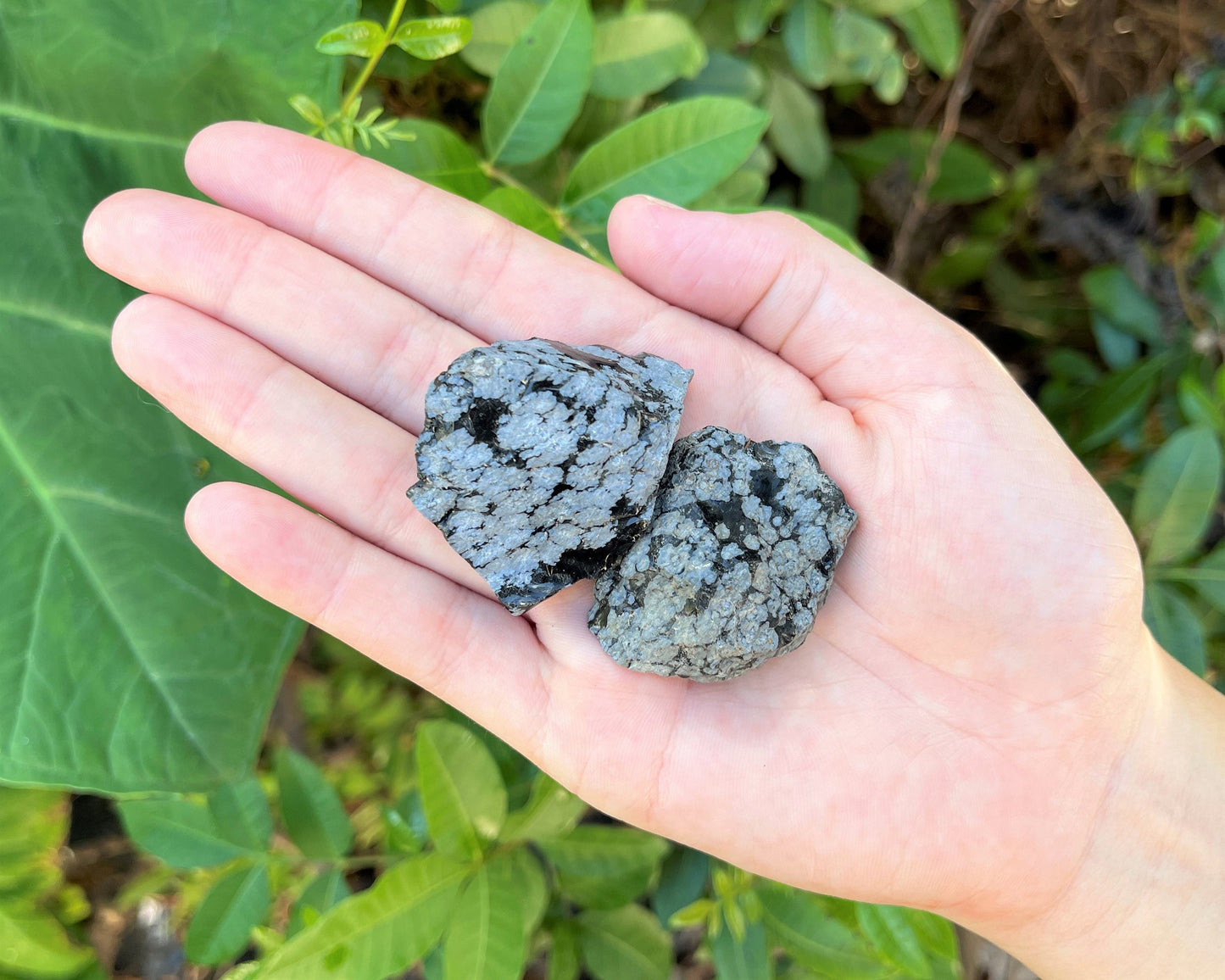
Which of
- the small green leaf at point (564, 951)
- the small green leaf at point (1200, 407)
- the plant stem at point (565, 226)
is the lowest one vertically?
the small green leaf at point (564, 951)

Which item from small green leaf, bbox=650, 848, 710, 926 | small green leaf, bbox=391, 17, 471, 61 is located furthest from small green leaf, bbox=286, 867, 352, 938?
small green leaf, bbox=391, 17, 471, 61

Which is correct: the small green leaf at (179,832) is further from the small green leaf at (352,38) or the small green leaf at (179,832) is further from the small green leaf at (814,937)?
the small green leaf at (352,38)

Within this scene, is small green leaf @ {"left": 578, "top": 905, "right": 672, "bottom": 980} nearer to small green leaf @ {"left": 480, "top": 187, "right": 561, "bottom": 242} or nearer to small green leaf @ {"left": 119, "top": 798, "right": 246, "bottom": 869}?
small green leaf @ {"left": 119, "top": 798, "right": 246, "bottom": 869}

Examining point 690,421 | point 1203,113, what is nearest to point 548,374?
point 690,421

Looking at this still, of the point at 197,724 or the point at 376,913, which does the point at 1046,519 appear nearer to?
the point at 376,913

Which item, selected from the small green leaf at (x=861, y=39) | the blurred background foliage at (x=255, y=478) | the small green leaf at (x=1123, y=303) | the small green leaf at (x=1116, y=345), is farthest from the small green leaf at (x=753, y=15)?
the small green leaf at (x=1116, y=345)

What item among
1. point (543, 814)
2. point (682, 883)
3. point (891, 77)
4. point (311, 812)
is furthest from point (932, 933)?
point (891, 77)

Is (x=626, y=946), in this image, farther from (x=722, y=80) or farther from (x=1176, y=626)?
(x=722, y=80)
